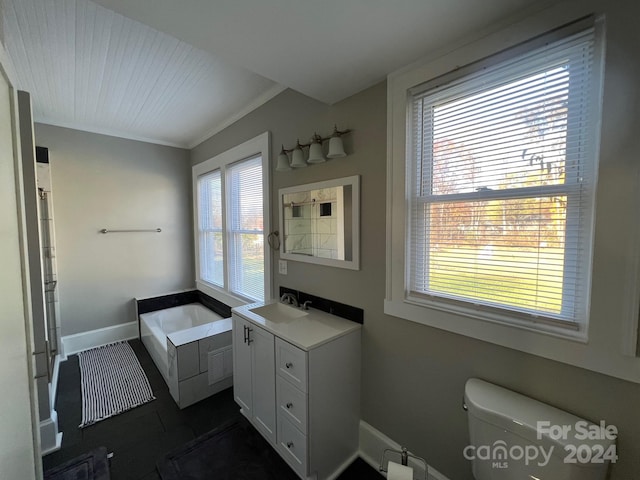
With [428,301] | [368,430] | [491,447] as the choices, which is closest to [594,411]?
[491,447]

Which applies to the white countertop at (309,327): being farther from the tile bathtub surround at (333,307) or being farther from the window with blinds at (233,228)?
the window with blinds at (233,228)

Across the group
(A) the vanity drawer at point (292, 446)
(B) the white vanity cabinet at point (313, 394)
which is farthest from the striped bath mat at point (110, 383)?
(A) the vanity drawer at point (292, 446)

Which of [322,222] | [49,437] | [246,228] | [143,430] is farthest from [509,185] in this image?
[49,437]

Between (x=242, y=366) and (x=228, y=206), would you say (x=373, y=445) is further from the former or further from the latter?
(x=228, y=206)

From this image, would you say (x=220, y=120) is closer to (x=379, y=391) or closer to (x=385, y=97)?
(x=385, y=97)

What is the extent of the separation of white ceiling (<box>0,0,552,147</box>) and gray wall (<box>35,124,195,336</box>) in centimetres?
61

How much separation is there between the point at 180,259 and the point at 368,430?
3294 millimetres

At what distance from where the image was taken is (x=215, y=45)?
1214 millimetres

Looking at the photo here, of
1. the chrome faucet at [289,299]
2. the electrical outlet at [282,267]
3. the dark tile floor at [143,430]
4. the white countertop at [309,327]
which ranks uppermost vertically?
the electrical outlet at [282,267]

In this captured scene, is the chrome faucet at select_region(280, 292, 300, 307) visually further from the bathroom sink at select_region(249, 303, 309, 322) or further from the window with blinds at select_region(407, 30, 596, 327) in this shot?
the window with blinds at select_region(407, 30, 596, 327)

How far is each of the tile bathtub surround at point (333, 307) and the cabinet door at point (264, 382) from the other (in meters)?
0.46

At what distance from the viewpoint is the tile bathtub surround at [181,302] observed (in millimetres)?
3266

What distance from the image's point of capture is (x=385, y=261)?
5.10ft

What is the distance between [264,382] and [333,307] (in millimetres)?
673
